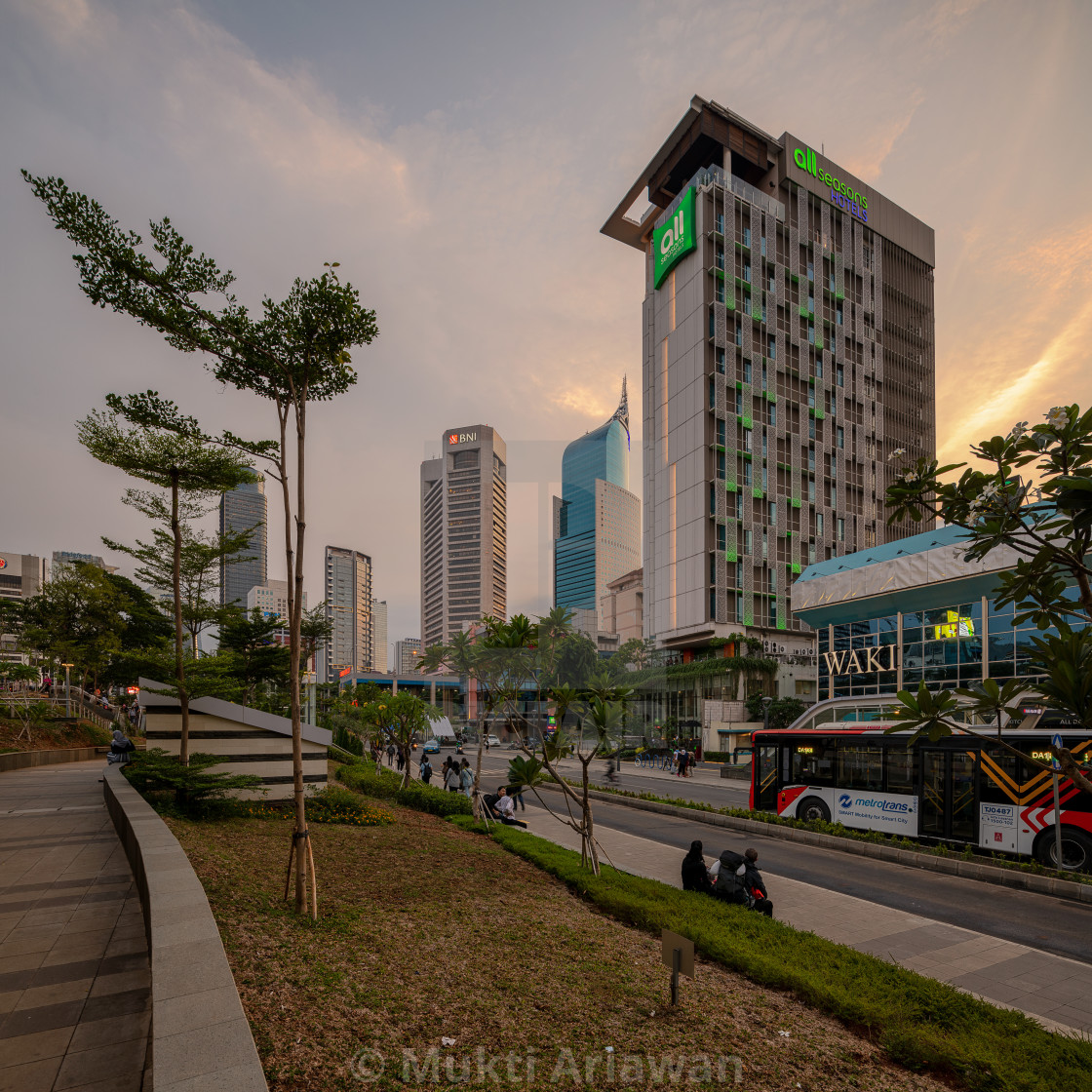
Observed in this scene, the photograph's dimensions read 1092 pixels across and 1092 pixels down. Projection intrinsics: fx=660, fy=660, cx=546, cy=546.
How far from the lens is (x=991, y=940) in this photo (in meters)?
9.37

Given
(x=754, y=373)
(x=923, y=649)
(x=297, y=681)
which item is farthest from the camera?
(x=754, y=373)

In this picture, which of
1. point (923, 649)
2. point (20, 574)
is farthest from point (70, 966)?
point (20, 574)

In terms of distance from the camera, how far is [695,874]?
1032 centimetres

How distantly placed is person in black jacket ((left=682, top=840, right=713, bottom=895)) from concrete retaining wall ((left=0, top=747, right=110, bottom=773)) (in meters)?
25.2

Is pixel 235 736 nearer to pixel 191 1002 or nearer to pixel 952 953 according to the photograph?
pixel 191 1002

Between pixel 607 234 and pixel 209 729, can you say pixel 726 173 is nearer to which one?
pixel 607 234

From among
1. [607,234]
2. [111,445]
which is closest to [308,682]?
[111,445]

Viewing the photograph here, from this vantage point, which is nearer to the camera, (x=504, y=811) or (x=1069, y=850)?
(x=1069, y=850)

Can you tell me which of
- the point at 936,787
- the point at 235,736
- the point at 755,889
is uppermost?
the point at 235,736

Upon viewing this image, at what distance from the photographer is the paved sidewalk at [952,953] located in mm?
7270

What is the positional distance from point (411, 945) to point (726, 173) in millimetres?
79370

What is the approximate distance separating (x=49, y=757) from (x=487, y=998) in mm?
30202

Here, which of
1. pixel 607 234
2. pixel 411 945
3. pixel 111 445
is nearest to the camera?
pixel 411 945

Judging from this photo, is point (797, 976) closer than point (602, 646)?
Yes
